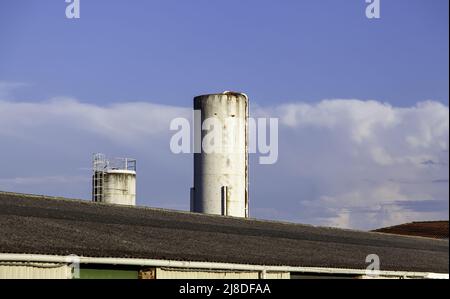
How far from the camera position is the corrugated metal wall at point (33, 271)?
67.6 ft

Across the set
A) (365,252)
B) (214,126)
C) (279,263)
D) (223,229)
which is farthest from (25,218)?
(214,126)

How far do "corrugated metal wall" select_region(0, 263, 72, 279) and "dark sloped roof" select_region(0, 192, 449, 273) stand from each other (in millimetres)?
361

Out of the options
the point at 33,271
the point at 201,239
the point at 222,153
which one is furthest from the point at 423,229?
the point at 33,271

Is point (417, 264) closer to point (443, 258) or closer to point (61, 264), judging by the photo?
point (443, 258)

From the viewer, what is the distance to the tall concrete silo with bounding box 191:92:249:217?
44.2 metres

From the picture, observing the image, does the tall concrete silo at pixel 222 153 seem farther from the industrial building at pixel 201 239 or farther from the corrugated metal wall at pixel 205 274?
the corrugated metal wall at pixel 205 274

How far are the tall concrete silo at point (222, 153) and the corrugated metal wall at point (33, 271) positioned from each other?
22.7 m

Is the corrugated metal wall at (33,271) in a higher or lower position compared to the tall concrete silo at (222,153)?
lower

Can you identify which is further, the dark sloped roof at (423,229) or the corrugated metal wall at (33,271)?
the dark sloped roof at (423,229)

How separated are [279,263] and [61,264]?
7.76 meters

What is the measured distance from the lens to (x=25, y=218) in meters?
25.4

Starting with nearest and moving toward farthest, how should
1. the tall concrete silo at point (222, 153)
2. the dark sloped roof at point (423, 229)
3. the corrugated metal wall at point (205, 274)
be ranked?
the corrugated metal wall at point (205, 274)
the tall concrete silo at point (222, 153)
the dark sloped roof at point (423, 229)

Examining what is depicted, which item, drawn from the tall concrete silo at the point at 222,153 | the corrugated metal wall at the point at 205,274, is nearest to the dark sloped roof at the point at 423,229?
the tall concrete silo at the point at 222,153

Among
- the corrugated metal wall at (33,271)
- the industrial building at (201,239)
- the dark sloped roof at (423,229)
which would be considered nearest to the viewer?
the corrugated metal wall at (33,271)
